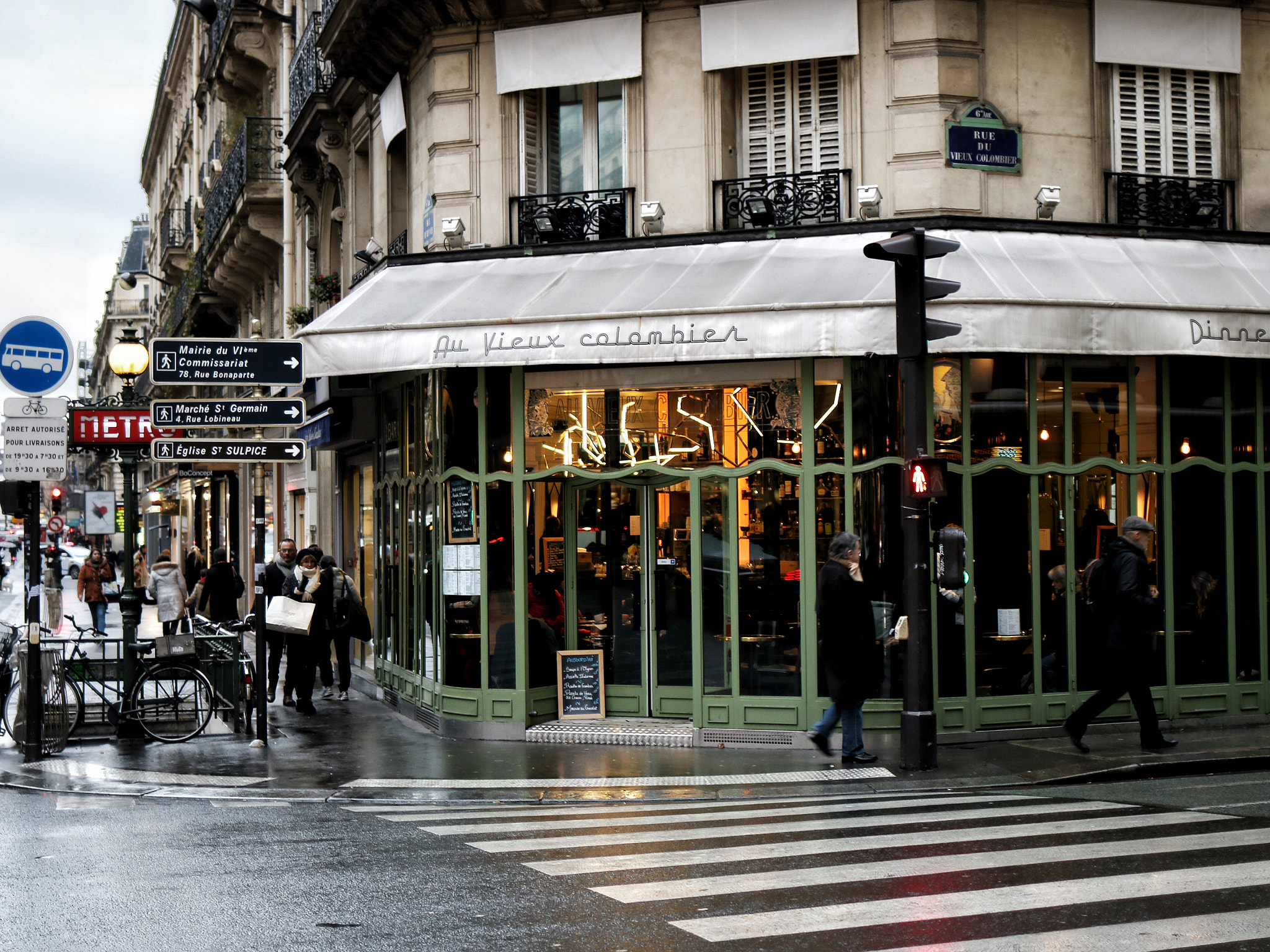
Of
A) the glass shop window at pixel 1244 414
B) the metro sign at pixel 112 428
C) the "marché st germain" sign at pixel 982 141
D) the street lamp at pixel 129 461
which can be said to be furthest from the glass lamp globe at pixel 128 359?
the glass shop window at pixel 1244 414

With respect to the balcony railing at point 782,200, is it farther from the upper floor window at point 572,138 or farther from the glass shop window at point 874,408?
the glass shop window at point 874,408

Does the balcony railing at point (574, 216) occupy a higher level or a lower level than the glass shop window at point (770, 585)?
higher

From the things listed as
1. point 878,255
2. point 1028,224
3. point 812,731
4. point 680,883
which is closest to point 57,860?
point 680,883

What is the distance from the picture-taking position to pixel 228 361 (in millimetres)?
13062

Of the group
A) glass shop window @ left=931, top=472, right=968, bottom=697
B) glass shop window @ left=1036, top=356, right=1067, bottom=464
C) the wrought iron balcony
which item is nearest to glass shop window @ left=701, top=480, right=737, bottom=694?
glass shop window @ left=931, top=472, right=968, bottom=697

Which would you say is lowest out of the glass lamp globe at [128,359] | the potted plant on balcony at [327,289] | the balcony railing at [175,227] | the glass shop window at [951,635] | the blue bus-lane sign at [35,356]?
the glass shop window at [951,635]

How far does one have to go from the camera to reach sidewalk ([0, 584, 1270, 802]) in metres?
10.4

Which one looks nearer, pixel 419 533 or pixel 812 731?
pixel 812 731

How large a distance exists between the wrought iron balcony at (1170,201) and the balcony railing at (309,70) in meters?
10.5

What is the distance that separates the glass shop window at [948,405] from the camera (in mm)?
12117

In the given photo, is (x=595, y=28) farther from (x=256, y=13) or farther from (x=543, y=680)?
(x=256, y=13)

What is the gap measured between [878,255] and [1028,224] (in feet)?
8.30

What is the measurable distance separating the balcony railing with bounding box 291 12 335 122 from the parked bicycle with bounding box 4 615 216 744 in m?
8.88

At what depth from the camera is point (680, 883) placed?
6.86 m
